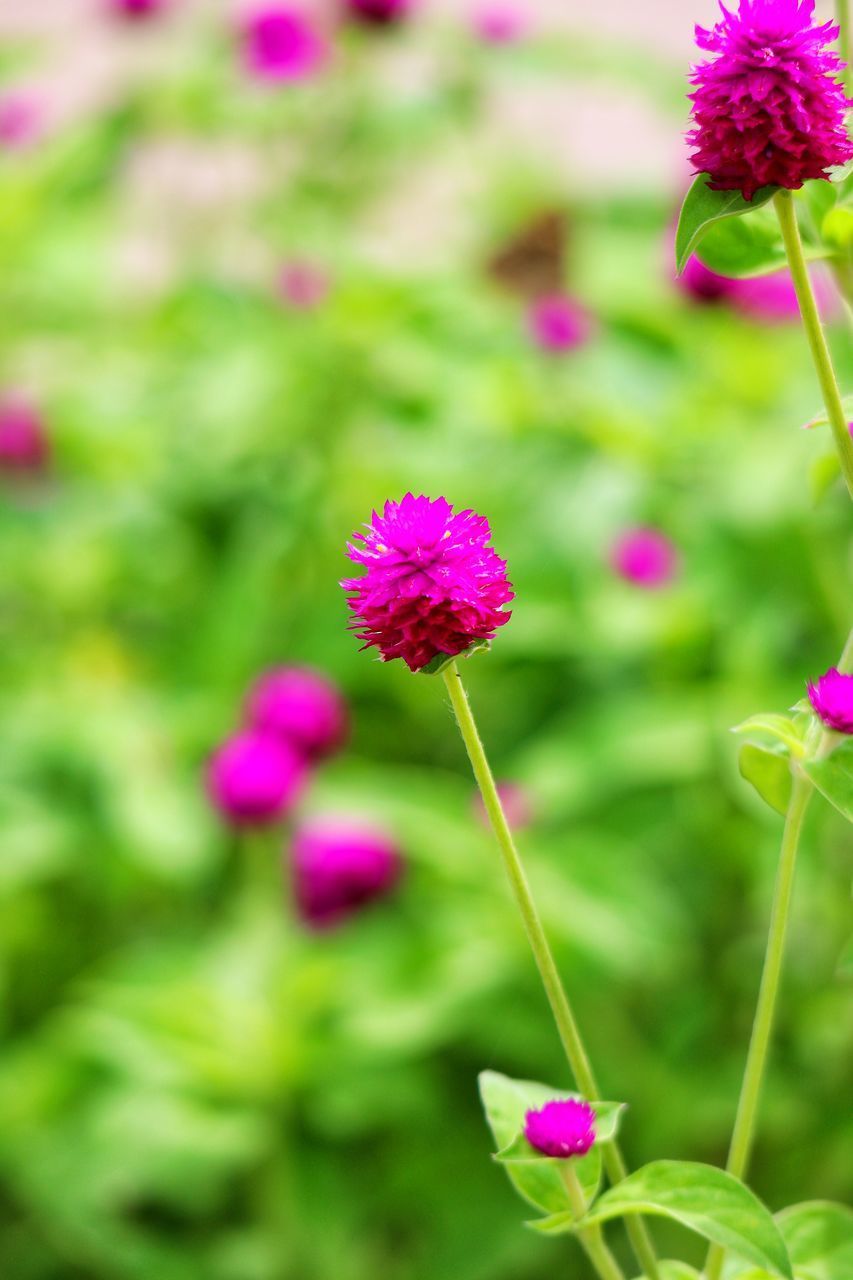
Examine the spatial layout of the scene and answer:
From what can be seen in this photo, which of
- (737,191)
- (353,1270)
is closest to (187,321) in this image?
(353,1270)

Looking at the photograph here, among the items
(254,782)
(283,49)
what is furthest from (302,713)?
(283,49)

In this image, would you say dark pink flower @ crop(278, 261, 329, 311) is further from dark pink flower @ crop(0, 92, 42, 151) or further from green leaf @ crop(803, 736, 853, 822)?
green leaf @ crop(803, 736, 853, 822)

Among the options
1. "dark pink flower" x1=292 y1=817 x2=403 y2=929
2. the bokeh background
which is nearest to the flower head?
the bokeh background

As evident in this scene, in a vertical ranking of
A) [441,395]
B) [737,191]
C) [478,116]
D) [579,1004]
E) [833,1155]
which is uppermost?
[478,116]

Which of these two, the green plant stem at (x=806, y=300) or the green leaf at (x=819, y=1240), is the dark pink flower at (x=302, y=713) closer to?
the green leaf at (x=819, y=1240)

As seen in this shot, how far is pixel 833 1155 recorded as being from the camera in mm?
1499

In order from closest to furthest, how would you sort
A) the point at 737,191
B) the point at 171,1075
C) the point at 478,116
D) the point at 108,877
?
the point at 737,191, the point at 171,1075, the point at 108,877, the point at 478,116

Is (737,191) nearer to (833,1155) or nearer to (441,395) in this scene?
(833,1155)

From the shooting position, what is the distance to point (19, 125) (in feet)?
8.13

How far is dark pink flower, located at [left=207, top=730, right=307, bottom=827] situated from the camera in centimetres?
158

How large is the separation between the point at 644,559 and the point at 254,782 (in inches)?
18.0

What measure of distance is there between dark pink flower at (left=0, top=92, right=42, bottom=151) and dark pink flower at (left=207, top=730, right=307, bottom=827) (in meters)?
1.23

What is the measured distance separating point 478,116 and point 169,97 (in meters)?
0.45

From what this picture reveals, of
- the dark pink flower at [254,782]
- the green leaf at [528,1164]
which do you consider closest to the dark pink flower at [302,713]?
the dark pink flower at [254,782]
